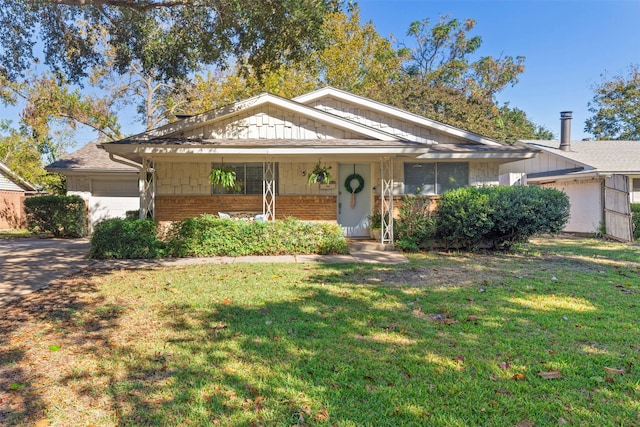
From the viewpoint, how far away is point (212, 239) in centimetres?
923

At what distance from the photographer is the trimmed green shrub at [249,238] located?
9.22 meters

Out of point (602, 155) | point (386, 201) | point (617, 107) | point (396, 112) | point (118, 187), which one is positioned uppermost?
point (617, 107)

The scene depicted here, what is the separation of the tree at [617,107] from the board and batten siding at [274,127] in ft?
112

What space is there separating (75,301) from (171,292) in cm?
130

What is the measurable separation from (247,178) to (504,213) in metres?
7.36

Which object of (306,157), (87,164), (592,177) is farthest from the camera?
(87,164)

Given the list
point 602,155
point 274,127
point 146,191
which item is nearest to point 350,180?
point 274,127

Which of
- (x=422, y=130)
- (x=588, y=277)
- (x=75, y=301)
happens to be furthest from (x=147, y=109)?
(x=588, y=277)

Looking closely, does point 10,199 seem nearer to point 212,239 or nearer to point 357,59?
point 212,239

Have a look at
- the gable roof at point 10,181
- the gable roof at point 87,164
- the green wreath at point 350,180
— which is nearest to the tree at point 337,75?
the gable roof at point 87,164

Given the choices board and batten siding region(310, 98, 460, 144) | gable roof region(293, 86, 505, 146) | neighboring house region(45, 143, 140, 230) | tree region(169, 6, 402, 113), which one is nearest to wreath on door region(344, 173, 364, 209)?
board and batten siding region(310, 98, 460, 144)

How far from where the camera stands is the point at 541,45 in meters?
20.3

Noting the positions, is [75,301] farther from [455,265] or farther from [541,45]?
[541,45]

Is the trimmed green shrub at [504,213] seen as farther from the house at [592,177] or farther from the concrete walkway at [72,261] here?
the house at [592,177]
